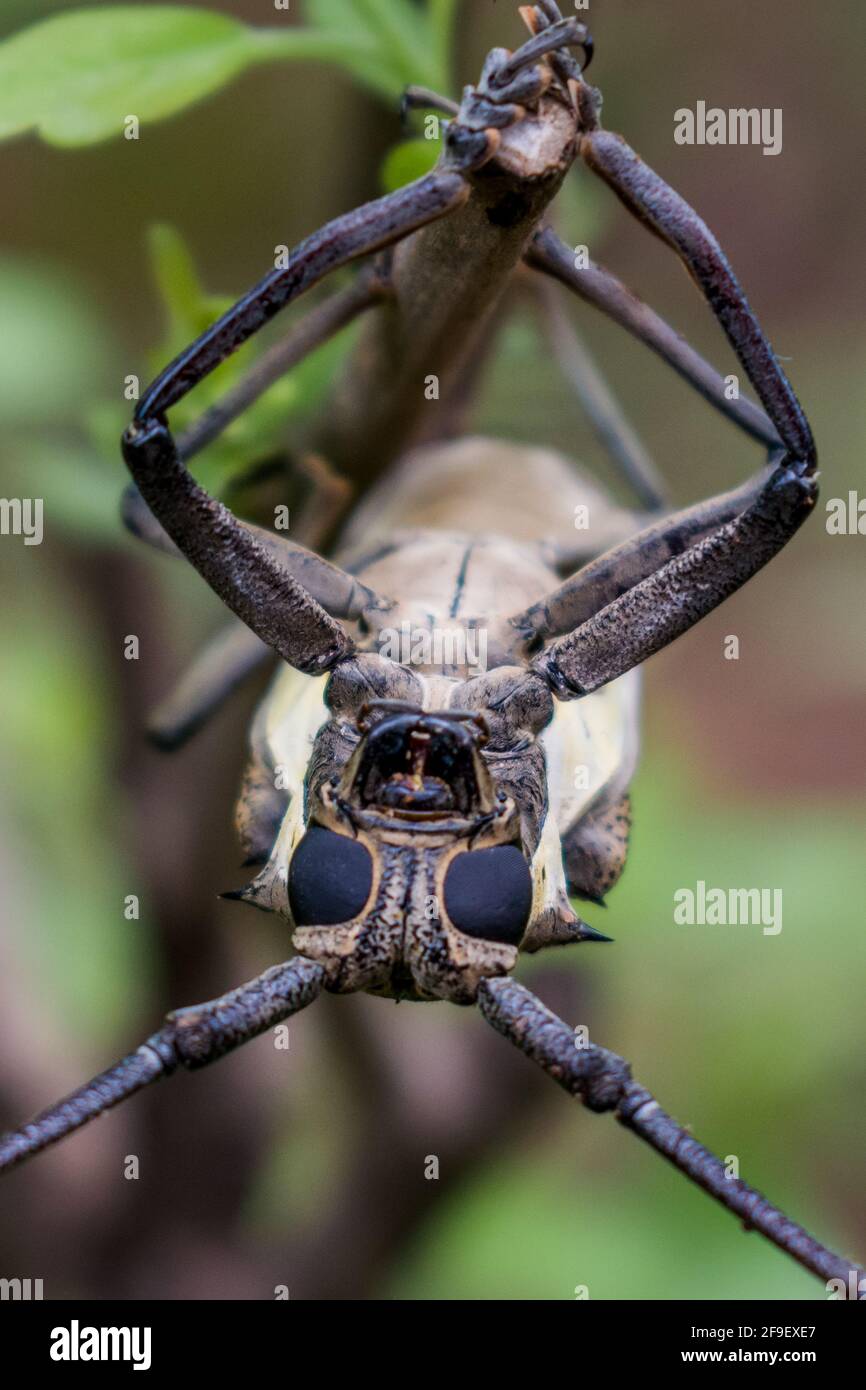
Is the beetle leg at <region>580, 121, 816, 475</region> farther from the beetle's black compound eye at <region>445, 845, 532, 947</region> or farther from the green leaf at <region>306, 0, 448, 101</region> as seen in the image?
the green leaf at <region>306, 0, 448, 101</region>

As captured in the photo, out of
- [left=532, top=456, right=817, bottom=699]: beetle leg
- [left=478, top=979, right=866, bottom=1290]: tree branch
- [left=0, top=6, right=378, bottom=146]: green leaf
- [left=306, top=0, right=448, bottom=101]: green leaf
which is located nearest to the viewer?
[left=478, top=979, right=866, bottom=1290]: tree branch

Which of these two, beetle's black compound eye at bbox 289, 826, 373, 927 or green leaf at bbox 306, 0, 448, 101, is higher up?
green leaf at bbox 306, 0, 448, 101

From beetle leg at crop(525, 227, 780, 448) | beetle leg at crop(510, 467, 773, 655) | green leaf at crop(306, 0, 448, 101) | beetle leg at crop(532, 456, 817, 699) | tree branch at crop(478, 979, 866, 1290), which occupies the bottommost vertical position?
tree branch at crop(478, 979, 866, 1290)

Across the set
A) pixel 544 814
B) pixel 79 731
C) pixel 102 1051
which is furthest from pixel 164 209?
pixel 544 814

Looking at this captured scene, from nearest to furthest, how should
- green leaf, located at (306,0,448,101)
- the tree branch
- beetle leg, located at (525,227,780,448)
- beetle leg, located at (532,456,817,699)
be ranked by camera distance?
the tree branch
beetle leg, located at (532,456,817,699)
beetle leg, located at (525,227,780,448)
green leaf, located at (306,0,448,101)

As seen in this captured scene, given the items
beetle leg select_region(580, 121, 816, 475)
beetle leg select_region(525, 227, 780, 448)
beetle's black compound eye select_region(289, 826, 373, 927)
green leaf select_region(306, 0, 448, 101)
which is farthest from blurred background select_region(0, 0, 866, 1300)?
beetle's black compound eye select_region(289, 826, 373, 927)

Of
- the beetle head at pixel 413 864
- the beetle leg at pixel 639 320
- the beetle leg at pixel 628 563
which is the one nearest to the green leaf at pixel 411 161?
the beetle leg at pixel 639 320

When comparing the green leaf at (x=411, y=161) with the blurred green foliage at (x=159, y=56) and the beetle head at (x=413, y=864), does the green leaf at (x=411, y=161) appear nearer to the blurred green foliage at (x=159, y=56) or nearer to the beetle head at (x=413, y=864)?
Answer: the blurred green foliage at (x=159, y=56)

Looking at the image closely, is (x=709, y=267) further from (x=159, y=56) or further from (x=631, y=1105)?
(x=159, y=56)
